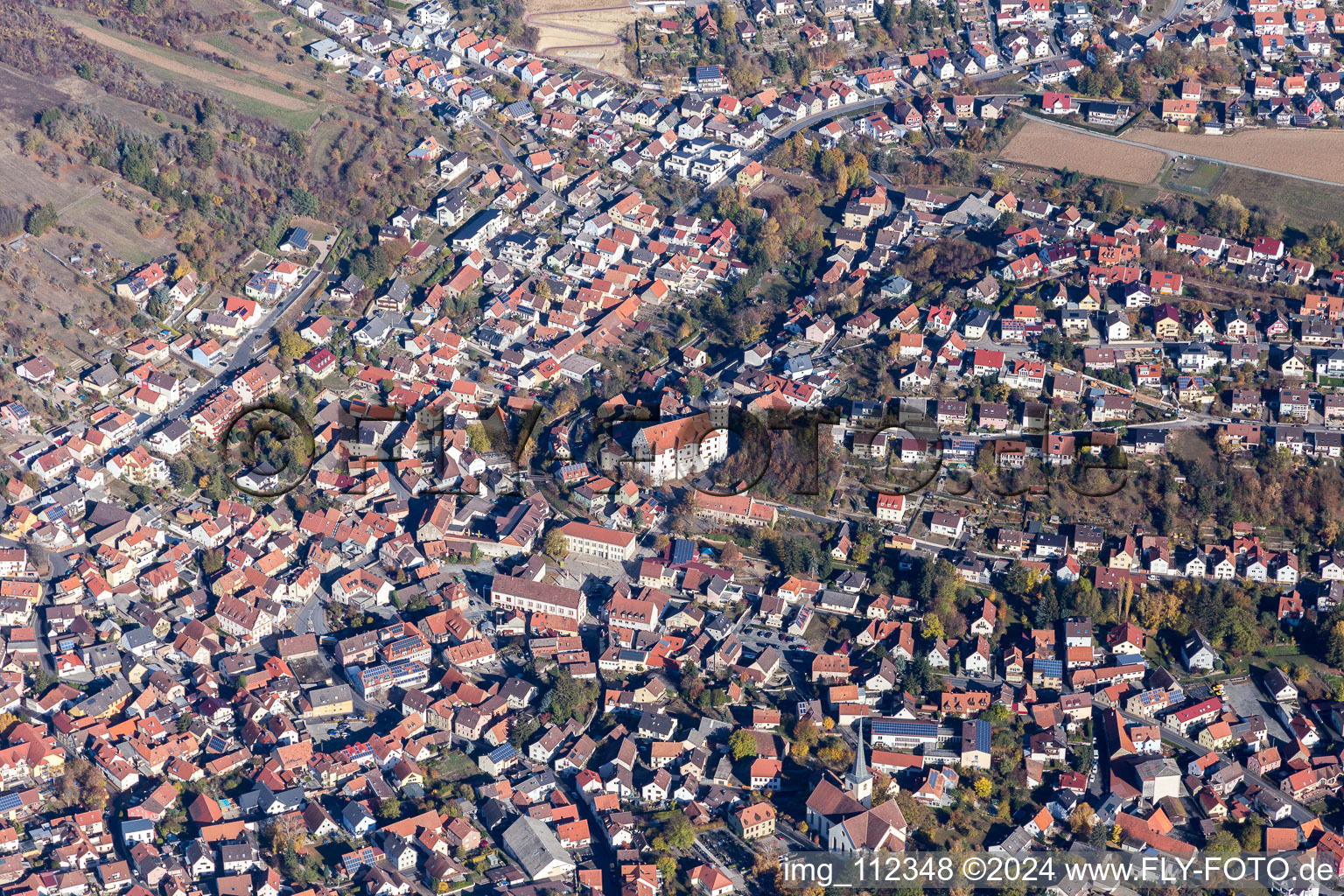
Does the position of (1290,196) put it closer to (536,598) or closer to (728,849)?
(536,598)

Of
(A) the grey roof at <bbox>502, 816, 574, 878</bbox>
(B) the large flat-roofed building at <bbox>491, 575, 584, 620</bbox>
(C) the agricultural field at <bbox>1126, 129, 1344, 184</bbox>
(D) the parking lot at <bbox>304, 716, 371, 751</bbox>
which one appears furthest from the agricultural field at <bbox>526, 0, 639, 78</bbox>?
(A) the grey roof at <bbox>502, 816, 574, 878</bbox>

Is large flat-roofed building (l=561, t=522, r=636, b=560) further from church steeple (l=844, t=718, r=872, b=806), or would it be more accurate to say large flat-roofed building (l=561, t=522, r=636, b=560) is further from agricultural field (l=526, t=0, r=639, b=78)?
agricultural field (l=526, t=0, r=639, b=78)

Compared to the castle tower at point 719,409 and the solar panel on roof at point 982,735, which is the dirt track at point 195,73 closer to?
the castle tower at point 719,409

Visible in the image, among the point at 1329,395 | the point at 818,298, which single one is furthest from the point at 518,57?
the point at 1329,395

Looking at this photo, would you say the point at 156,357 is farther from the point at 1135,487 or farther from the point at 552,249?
the point at 1135,487

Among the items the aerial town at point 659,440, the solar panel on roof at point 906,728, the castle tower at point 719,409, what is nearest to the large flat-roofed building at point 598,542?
the aerial town at point 659,440

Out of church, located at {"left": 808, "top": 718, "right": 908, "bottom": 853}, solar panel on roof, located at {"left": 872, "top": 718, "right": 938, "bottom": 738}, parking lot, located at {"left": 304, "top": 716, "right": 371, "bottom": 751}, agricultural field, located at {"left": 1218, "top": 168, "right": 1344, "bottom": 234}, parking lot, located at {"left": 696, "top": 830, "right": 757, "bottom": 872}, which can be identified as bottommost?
parking lot, located at {"left": 696, "top": 830, "right": 757, "bottom": 872}
